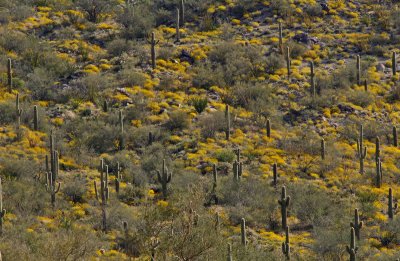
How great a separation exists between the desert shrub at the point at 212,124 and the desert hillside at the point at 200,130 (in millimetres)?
58

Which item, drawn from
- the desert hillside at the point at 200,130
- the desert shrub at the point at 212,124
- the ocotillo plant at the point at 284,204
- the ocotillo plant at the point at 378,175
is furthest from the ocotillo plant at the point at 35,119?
the ocotillo plant at the point at 378,175

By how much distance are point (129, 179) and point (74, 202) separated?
2.73 metres

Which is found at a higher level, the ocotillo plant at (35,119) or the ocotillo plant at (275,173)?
the ocotillo plant at (35,119)

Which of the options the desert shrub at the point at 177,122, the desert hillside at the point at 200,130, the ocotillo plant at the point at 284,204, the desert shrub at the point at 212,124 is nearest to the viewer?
the desert hillside at the point at 200,130

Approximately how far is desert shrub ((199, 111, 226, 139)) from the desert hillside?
58mm

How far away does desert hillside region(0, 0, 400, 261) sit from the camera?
24.1 meters

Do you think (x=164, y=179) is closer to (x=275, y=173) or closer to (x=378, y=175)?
(x=275, y=173)

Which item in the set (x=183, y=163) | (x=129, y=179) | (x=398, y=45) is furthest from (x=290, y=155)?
(x=398, y=45)

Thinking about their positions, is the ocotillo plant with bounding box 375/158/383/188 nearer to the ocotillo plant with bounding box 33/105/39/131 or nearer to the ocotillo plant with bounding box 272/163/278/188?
the ocotillo plant with bounding box 272/163/278/188

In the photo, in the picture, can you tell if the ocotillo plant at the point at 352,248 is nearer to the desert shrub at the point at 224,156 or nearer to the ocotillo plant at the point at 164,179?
the ocotillo plant at the point at 164,179

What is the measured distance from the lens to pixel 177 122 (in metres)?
33.4

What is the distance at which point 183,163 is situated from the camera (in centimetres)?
3039

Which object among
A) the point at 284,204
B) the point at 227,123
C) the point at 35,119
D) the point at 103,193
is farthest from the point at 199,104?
the point at 103,193

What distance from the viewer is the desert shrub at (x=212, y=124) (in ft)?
108
